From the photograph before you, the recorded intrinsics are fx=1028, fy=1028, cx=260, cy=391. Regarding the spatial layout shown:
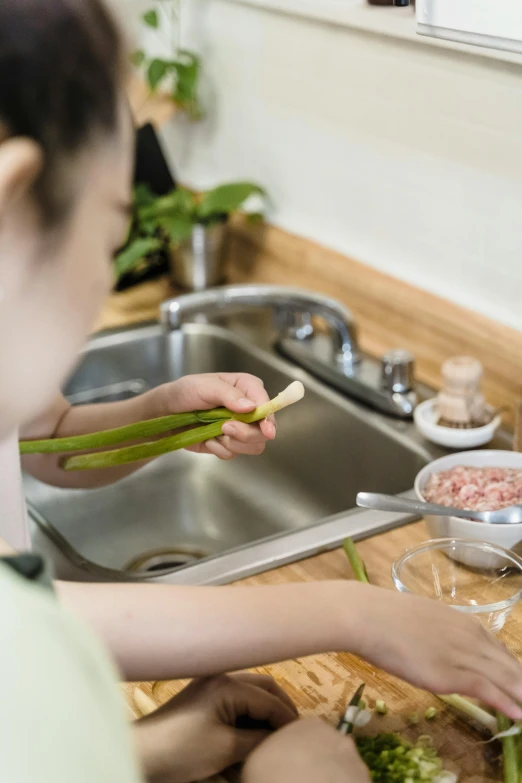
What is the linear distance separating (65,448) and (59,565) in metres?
0.14

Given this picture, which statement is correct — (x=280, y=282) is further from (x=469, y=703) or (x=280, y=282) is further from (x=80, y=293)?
(x=80, y=293)

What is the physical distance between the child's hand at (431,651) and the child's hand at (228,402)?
338mm

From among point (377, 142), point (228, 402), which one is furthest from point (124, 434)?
point (377, 142)

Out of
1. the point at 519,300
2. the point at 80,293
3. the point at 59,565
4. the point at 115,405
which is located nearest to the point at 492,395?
the point at 519,300

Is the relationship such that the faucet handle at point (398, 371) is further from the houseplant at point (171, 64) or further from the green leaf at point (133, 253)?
the houseplant at point (171, 64)

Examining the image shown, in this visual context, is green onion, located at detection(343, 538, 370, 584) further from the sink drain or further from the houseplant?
the houseplant

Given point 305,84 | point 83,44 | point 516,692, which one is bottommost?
point 516,692

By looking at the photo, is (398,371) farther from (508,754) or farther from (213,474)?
(508,754)

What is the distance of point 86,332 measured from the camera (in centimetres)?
65

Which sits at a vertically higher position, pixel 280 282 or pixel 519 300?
pixel 519 300

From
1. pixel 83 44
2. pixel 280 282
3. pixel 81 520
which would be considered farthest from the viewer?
pixel 280 282

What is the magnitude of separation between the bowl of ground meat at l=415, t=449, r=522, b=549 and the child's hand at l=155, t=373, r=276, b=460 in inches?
7.6

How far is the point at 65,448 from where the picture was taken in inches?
48.5

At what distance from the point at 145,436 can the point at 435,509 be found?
347 mm
